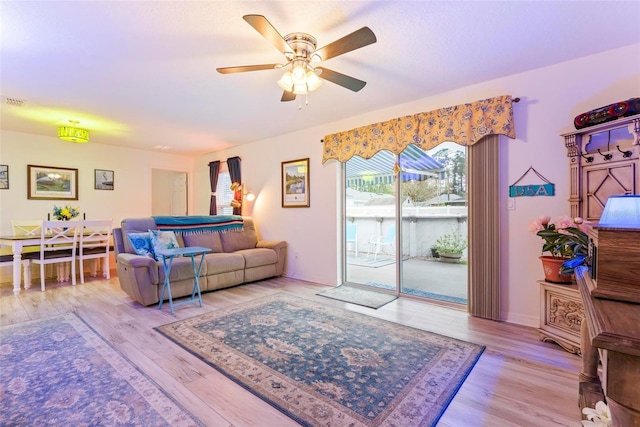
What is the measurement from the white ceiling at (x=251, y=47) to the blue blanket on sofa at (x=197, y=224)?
1545mm

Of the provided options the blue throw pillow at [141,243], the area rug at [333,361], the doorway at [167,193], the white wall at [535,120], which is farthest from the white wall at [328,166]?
the blue throw pillow at [141,243]

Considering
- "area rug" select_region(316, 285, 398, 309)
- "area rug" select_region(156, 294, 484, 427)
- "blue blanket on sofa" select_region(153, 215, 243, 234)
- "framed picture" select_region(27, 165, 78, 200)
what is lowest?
"area rug" select_region(156, 294, 484, 427)

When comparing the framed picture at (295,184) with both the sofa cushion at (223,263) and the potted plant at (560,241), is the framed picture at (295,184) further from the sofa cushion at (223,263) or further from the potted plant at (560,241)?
the potted plant at (560,241)

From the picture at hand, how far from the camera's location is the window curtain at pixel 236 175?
567cm

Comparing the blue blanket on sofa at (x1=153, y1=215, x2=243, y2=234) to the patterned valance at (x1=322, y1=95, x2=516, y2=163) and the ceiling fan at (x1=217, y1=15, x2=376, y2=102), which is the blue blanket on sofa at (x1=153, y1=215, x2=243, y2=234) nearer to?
the patterned valance at (x1=322, y1=95, x2=516, y2=163)

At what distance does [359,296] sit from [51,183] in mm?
5592

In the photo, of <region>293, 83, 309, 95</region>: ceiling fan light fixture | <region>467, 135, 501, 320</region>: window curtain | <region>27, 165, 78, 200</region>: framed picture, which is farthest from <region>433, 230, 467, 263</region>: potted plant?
<region>27, 165, 78, 200</region>: framed picture

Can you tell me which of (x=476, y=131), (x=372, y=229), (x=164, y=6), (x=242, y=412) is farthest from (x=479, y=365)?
(x=164, y=6)

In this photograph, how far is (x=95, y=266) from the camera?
194 inches

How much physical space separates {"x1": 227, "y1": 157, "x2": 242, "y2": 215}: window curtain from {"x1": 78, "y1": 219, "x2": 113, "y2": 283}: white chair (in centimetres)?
206

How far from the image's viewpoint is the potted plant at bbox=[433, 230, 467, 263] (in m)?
3.42

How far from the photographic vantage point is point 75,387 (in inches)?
72.4

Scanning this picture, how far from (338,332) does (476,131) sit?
2.41 meters

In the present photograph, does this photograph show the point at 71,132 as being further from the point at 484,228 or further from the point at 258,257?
the point at 484,228
